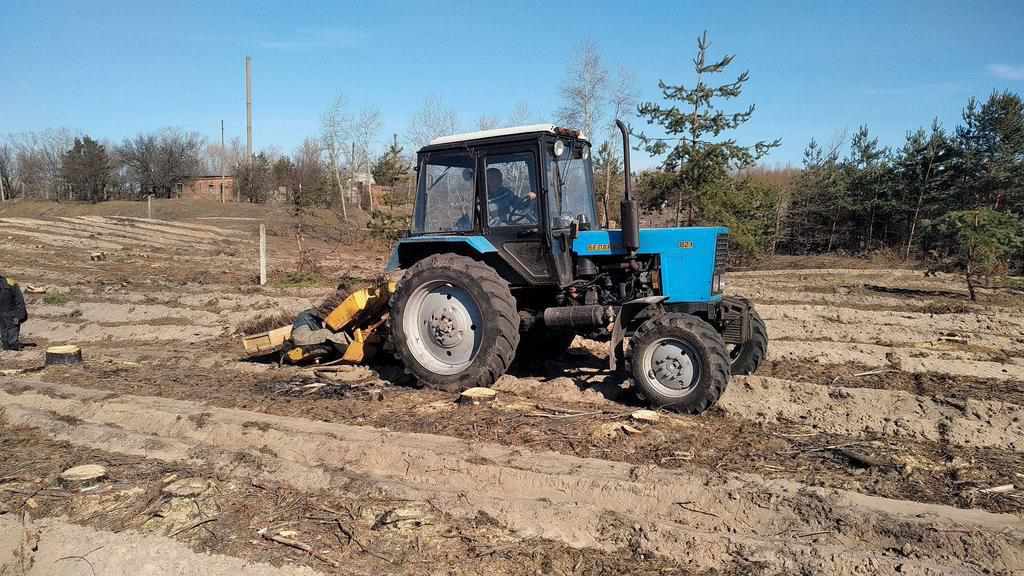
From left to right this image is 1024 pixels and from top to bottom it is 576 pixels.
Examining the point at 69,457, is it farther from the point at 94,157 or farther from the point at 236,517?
the point at 94,157

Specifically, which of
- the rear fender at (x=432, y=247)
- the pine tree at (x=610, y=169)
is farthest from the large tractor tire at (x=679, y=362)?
the pine tree at (x=610, y=169)

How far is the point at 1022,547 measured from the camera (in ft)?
11.3

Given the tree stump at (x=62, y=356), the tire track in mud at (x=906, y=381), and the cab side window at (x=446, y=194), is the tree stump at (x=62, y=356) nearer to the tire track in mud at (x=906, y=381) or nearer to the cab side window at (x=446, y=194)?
the cab side window at (x=446, y=194)

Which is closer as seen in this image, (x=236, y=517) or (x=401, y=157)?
(x=236, y=517)

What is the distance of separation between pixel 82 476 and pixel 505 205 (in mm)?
3823

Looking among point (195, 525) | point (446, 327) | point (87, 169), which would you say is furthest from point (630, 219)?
point (87, 169)

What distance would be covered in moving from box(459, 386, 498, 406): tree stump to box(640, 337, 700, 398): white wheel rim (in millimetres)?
1357

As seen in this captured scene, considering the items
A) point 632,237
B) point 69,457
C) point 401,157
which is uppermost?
point 401,157

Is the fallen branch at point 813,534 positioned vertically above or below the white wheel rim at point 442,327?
below

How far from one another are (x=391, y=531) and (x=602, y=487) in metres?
1.25

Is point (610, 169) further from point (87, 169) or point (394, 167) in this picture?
point (87, 169)

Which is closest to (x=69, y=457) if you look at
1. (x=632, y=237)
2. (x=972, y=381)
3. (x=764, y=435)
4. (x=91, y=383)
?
(x=91, y=383)

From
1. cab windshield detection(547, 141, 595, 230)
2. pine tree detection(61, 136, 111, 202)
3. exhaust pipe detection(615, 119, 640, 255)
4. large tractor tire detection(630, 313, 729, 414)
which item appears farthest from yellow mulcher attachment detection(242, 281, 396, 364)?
pine tree detection(61, 136, 111, 202)

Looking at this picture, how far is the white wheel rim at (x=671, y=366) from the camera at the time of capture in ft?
18.6
